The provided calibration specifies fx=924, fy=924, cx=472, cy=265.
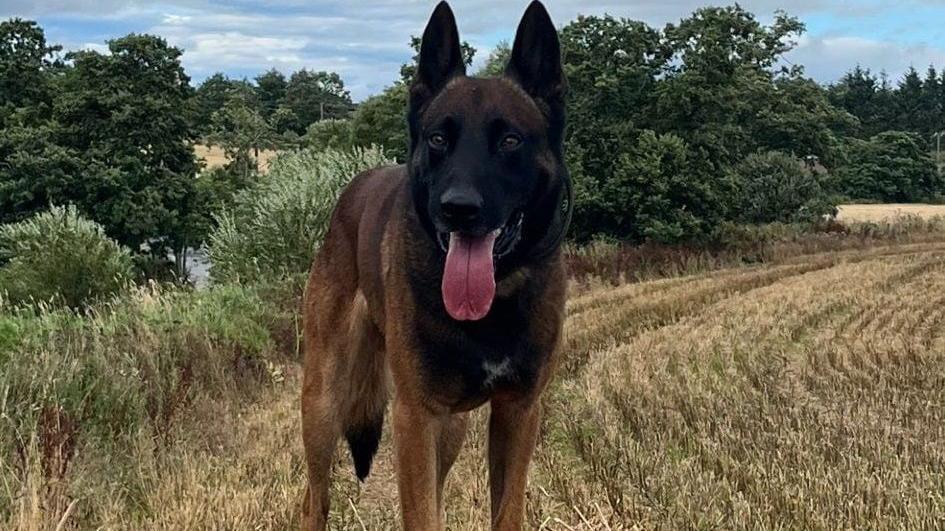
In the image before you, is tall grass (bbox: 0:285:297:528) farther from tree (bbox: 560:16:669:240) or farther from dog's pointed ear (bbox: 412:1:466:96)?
tree (bbox: 560:16:669:240)

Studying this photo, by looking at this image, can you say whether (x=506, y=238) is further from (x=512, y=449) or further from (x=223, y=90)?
(x=223, y=90)

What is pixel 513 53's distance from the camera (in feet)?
12.0

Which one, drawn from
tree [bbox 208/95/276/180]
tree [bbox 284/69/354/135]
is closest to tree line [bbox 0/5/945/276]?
tree [bbox 208/95/276/180]

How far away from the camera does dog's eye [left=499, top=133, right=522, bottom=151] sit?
3410mm

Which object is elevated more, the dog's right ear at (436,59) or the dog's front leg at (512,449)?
the dog's right ear at (436,59)

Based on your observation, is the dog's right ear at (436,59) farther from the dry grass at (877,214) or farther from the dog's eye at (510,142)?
the dry grass at (877,214)

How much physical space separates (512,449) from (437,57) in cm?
162

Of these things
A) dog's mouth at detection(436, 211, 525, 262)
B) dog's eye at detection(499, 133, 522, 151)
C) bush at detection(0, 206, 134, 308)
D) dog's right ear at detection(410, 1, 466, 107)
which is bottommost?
bush at detection(0, 206, 134, 308)

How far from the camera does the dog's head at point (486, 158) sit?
3.29 metres

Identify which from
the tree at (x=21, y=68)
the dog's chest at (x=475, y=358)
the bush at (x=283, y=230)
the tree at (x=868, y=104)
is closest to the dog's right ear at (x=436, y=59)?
the dog's chest at (x=475, y=358)

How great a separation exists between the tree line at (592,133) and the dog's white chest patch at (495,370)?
23311mm

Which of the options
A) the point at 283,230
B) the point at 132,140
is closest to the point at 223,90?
the point at 132,140

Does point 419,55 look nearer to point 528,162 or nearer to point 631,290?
point 528,162

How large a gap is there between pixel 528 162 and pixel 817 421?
414 cm
